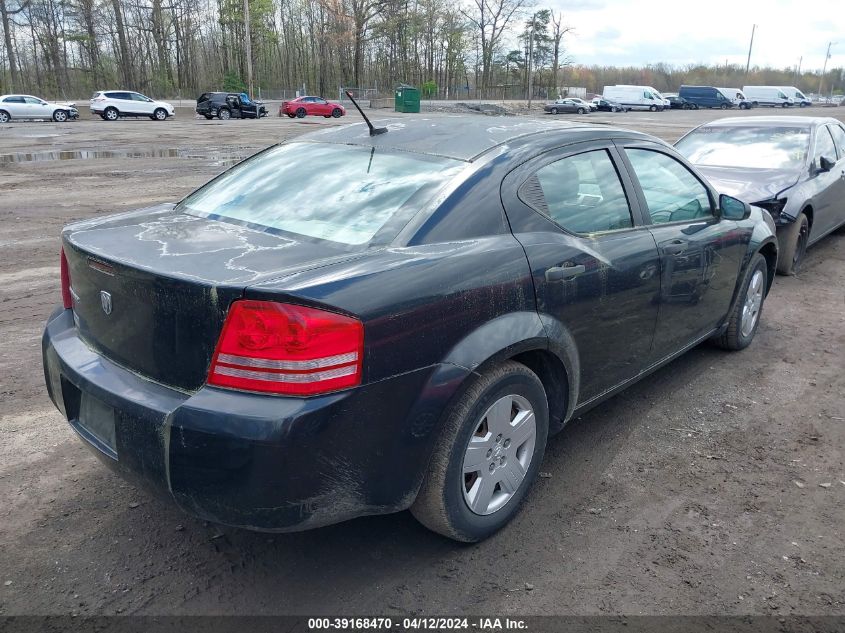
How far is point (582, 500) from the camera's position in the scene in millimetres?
3207

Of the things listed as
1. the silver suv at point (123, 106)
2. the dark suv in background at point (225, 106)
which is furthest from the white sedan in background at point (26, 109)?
the dark suv in background at point (225, 106)

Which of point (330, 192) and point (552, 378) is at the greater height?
point (330, 192)

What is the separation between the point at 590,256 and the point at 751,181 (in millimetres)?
5195

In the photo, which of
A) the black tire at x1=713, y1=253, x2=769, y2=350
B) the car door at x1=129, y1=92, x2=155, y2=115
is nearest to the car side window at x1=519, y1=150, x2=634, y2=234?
the black tire at x1=713, y1=253, x2=769, y2=350

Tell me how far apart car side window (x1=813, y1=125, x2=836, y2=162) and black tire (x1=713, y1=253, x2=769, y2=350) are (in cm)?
361

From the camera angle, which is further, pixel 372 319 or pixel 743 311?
pixel 743 311

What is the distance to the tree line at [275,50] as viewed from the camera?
64625mm

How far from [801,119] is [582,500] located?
7.47 m

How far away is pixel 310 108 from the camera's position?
1779 inches

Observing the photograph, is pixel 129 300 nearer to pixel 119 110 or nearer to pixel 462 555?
pixel 462 555

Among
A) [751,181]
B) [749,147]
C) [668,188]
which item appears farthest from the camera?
[749,147]

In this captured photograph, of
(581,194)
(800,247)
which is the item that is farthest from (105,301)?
(800,247)

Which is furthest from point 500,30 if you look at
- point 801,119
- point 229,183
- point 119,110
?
point 229,183

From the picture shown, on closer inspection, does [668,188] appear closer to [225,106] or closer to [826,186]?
[826,186]
